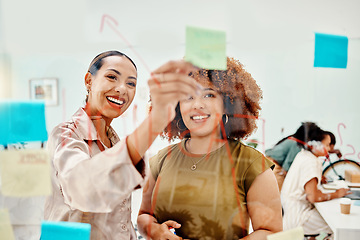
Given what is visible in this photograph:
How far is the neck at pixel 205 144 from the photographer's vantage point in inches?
27.9

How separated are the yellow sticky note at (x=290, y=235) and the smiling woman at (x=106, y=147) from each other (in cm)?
33

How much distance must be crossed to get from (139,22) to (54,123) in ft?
1.01

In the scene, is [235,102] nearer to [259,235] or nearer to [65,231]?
[259,235]

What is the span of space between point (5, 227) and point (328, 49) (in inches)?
34.6

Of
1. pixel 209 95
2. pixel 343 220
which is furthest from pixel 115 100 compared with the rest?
pixel 343 220

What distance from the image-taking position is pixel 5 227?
78cm

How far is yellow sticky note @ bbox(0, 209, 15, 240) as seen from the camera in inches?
30.6

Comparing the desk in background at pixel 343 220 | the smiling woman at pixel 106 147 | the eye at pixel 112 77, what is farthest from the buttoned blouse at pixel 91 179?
the desk in background at pixel 343 220

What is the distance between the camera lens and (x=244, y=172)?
70 centimetres

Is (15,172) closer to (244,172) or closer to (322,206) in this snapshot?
(244,172)

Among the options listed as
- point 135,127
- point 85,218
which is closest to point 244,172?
point 135,127

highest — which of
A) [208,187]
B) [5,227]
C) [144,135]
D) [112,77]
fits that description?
[112,77]

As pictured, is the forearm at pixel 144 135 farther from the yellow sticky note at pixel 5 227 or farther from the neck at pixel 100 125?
the yellow sticky note at pixel 5 227

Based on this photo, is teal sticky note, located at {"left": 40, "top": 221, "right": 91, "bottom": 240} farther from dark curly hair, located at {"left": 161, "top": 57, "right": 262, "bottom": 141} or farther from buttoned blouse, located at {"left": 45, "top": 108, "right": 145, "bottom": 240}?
dark curly hair, located at {"left": 161, "top": 57, "right": 262, "bottom": 141}
